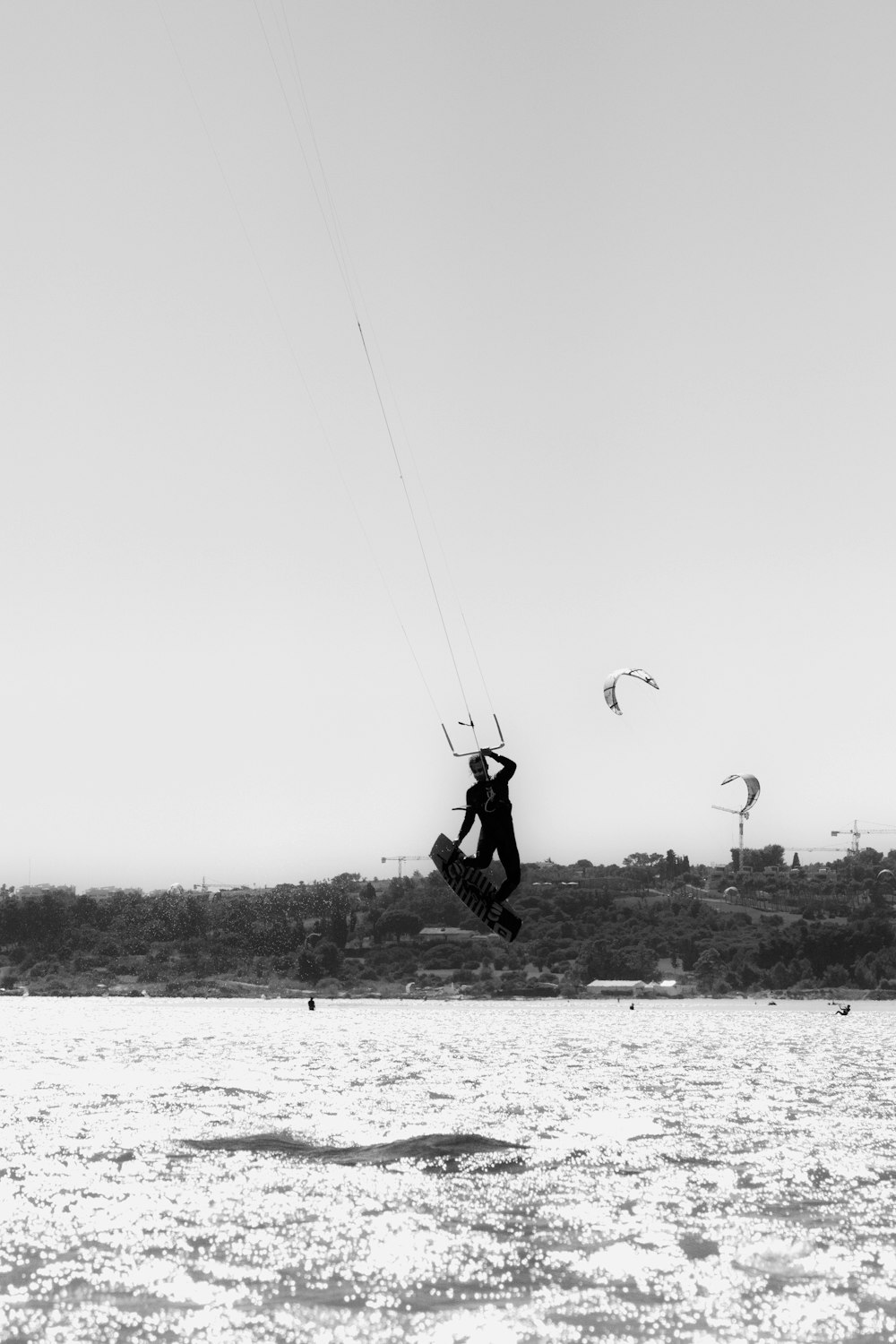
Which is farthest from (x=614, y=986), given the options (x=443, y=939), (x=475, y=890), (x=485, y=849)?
(x=485, y=849)

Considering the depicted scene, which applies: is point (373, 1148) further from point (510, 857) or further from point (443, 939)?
point (443, 939)

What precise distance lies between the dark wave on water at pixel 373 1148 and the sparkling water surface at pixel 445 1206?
0.12 m

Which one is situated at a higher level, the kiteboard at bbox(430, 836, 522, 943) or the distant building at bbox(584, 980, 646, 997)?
the kiteboard at bbox(430, 836, 522, 943)

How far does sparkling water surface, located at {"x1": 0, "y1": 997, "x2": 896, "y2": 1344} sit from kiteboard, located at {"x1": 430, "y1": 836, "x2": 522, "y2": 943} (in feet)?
12.6

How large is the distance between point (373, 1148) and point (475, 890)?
1240 centimetres

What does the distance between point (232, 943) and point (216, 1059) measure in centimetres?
9793

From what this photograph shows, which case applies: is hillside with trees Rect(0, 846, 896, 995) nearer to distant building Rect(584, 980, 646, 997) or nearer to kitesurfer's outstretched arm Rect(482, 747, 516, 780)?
distant building Rect(584, 980, 646, 997)

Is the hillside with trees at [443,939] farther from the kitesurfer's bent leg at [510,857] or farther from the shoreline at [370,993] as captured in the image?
the kitesurfer's bent leg at [510,857]

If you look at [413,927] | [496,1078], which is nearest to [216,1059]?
[496,1078]

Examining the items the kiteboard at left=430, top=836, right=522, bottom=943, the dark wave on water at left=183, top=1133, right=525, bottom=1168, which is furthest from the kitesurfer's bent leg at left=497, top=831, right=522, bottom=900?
the dark wave on water at left=183, top=1133, right=525, bottom=1168

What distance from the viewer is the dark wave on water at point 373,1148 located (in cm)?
2602

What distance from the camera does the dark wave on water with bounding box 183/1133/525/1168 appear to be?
1024 inches

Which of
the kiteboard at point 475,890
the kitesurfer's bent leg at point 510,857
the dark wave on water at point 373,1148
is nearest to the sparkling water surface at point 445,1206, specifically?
the dark wave on water at point 373,1148

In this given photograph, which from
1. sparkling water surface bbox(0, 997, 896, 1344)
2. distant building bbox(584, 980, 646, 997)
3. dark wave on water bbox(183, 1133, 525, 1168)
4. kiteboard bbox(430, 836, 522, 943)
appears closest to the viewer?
sparkling water surface bbox(0, 997, 896, 1344)
